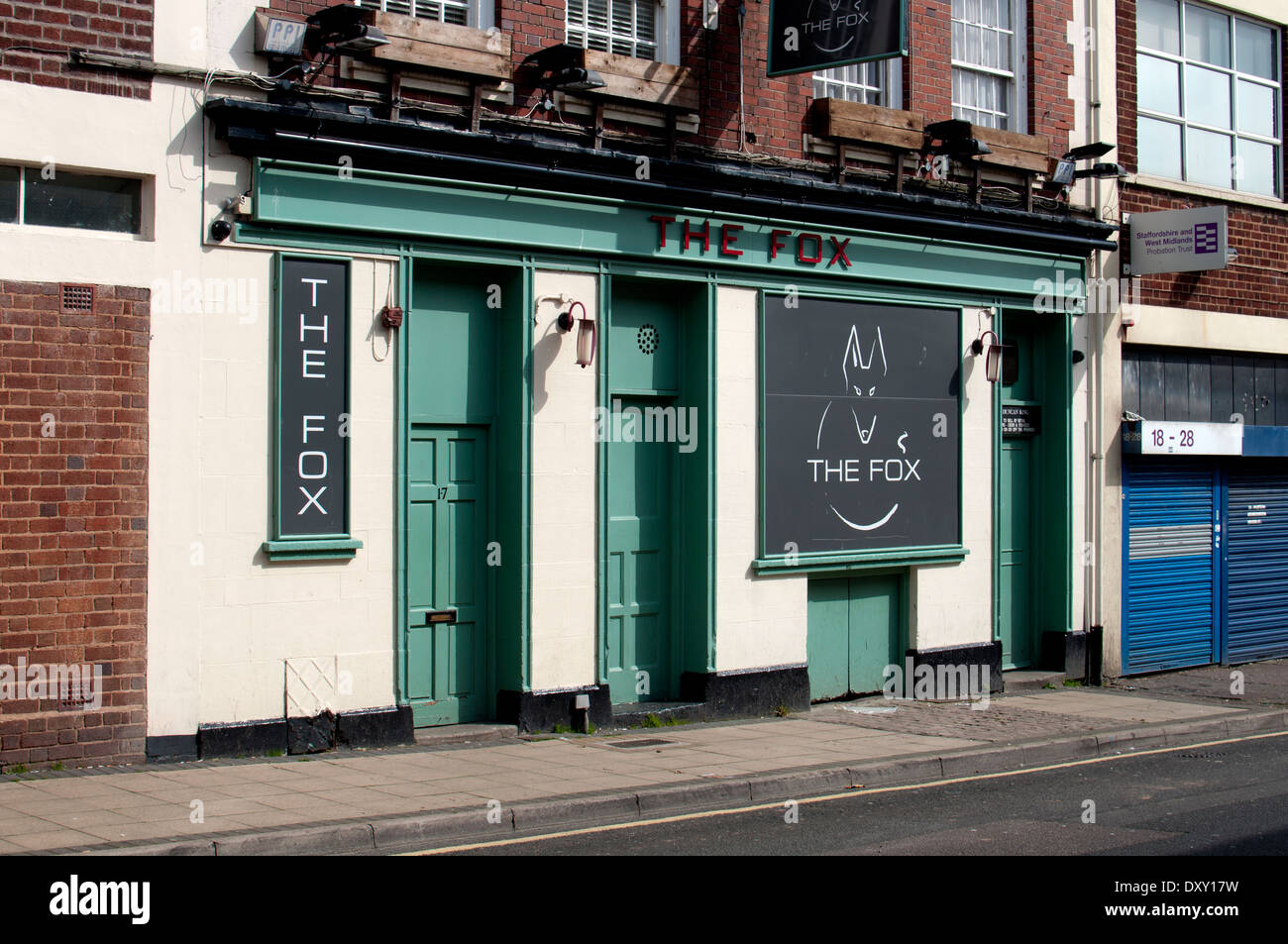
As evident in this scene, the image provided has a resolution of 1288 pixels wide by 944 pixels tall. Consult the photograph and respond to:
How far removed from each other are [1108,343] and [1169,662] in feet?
12.8

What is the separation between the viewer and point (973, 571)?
1482 centimetres

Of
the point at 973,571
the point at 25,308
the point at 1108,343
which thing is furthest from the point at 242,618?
the point at 1108,343

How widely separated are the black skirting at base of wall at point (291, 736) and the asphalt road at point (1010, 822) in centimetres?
265

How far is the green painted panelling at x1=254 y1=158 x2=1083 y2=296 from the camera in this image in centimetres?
1050

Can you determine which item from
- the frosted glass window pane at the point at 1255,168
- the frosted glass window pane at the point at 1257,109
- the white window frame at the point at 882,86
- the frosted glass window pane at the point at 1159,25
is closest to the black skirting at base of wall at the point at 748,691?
the white window frame at the point at 882,86

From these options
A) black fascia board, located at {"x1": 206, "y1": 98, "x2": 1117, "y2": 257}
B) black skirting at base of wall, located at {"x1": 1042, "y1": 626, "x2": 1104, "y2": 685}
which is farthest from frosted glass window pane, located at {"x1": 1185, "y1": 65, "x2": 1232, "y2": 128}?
black skirting at base of wall, located at {"x1": 1042, "y1": 626, "x2": 1104, "y2": 685}

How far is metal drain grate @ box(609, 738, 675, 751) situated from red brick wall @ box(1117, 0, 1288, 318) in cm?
861

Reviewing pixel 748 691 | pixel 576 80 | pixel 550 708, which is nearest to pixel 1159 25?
→ pixel 576 80

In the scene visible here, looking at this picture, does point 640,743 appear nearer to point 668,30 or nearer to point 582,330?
point 582,330

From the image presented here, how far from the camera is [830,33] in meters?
12.5

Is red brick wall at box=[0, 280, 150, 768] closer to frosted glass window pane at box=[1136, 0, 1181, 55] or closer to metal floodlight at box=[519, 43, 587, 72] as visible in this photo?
A: metal floodlight at box=[519, 43, 587, 72]
